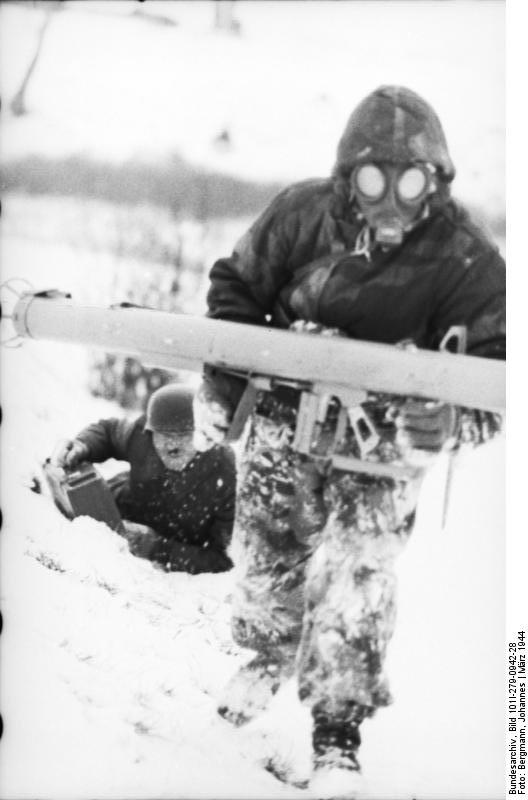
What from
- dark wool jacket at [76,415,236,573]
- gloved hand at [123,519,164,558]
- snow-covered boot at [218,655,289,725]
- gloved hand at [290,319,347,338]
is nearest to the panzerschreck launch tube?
gloved hand at [290,319,347,338]

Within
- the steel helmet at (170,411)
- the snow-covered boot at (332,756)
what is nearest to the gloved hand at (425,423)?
the steel helmet at (170,411)

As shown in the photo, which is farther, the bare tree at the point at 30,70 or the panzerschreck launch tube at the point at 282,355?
the bare tree at the point at 30,70

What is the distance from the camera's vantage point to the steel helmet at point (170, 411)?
5.87 feet

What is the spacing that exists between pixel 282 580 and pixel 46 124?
34.8 inches

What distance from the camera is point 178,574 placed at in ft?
5.93

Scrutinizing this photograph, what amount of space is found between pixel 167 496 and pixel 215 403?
199 millimetres

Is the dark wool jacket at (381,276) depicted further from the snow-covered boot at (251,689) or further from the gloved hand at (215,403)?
the snow-covered boot at (251,689)

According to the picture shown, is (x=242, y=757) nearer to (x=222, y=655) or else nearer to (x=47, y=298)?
(x=222, y=655)

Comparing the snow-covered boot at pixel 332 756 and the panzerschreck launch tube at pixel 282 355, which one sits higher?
the panzerschreck launch tube at pixel 282 355

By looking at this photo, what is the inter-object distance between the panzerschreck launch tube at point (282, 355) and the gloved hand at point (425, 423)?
0.07 feet

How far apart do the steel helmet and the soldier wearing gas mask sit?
34 mm

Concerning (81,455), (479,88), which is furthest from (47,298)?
(479,88)

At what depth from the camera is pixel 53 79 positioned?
6.00 ft

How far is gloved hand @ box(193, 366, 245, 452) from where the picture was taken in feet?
5.64
